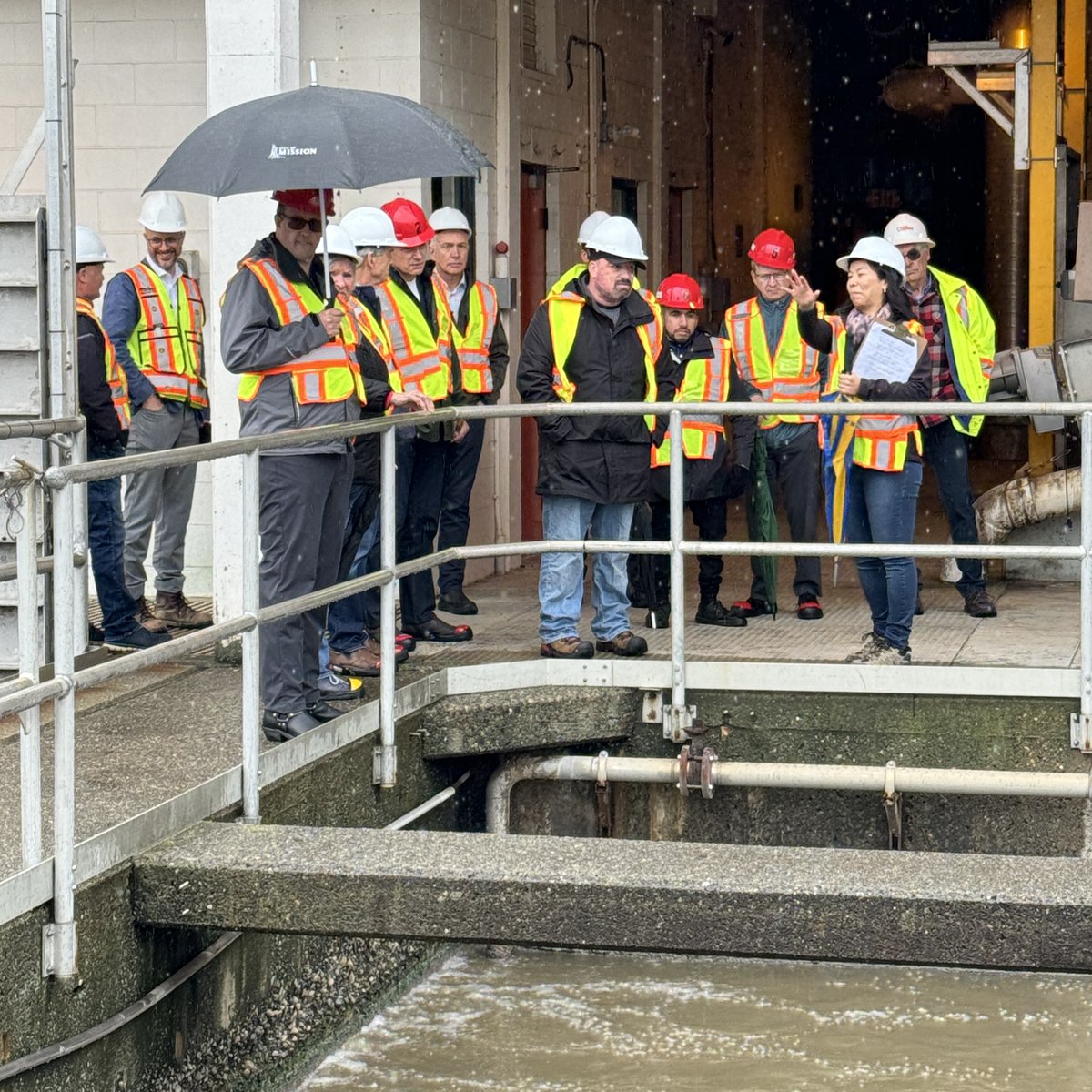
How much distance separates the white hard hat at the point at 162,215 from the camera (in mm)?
A: 8078

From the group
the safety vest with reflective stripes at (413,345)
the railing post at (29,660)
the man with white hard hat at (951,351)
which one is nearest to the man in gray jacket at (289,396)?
the safety vest with reflective stripes at (413,345)

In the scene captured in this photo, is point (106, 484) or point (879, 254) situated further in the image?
point (106, 484)

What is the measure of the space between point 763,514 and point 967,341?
111 centimetres

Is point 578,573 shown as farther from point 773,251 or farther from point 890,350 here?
point 773,251

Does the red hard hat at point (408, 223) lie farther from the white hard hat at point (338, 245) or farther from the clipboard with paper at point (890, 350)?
the clipboard with paper at point (890, 350)

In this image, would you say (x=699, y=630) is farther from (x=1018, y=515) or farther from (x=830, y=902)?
(x=830, y=902)

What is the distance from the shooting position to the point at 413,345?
303 inches

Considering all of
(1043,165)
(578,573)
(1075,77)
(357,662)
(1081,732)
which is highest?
(1075,77)

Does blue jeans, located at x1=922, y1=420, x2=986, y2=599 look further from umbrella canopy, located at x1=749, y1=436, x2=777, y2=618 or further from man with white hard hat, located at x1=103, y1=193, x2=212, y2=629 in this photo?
man with white hard hat, located at x1=103, y1=193, x2=212, y2=629

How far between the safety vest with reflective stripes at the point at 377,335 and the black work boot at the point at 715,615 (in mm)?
1695

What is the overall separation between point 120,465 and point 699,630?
3920 millimetres

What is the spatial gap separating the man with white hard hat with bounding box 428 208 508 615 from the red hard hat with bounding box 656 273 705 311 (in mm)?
820

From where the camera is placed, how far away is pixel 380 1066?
20.1 ft

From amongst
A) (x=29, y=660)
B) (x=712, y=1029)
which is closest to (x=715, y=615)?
(x=712, y=1029)
